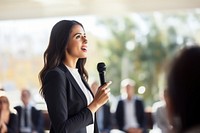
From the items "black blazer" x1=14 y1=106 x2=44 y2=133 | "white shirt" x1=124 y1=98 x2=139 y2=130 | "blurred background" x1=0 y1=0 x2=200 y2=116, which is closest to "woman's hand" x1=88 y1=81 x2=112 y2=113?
"white shirt" x1=124 y1=98 x2=139 y2=130

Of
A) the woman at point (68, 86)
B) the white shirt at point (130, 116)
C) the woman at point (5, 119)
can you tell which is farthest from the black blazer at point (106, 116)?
the woman at point (68, 86)

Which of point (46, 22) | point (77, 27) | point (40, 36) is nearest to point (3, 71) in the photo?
point (40, 36)

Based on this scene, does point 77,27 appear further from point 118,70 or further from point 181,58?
point 118,70

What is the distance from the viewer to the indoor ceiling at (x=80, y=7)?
698cm

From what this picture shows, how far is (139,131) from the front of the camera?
20.6ft

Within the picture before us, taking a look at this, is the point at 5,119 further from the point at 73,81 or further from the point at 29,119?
the point at 73,81

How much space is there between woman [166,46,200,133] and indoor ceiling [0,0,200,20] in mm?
6211

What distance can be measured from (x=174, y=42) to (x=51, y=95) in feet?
31.9

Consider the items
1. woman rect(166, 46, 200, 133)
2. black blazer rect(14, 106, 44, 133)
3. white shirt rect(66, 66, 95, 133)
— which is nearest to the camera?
woman rect(166, 46, 200, 133)

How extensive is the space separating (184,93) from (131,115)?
554cm

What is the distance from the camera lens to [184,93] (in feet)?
2.72

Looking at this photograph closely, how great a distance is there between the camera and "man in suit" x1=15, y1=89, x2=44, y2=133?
21.0 feet

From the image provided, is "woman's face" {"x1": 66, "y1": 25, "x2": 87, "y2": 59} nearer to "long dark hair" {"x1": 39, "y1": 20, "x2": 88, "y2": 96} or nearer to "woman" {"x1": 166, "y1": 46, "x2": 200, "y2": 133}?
"long dark hair" {"x1": 39, "y1": 20, "x2": 88, "y2": 96}

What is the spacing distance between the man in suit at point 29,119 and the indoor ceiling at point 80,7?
192 cm
